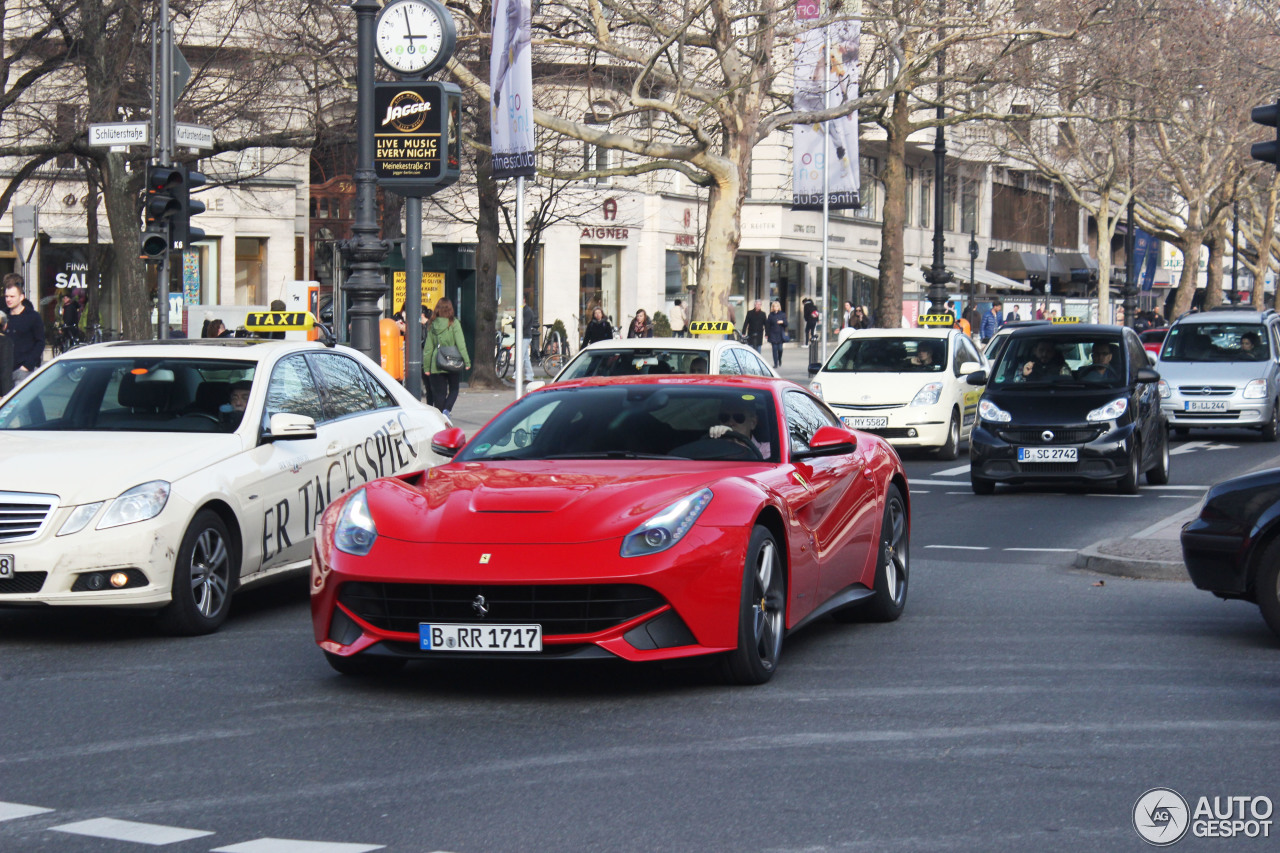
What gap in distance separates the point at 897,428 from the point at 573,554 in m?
14.8

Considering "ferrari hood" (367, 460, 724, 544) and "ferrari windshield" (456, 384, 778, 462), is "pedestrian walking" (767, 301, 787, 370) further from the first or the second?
"ferrari hood" (367, 460, 724, 544)

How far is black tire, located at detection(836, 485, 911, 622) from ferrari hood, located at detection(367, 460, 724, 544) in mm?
1835

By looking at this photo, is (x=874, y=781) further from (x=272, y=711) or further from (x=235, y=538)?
(x=235, y=538)

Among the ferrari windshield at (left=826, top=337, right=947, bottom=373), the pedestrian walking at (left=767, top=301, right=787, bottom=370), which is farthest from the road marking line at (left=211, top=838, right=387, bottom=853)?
the pedestrian walking at (left=767, top=301, right=787, bottom=370)

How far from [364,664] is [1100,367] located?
11725mm

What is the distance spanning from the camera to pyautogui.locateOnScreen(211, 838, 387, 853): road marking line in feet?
16.1

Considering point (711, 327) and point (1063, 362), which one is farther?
point (711, 327)

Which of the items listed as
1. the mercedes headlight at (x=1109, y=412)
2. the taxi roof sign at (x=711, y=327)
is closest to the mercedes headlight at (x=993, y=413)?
the mercedes headlight at (x=1109, y=412)

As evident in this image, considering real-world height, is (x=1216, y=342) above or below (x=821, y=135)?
below

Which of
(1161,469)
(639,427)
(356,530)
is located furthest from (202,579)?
(1161,469)

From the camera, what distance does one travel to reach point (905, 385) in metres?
21.3

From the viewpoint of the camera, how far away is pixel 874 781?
5680mm

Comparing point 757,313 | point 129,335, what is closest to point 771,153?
point 757,313

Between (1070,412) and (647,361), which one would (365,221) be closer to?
(647,361)
